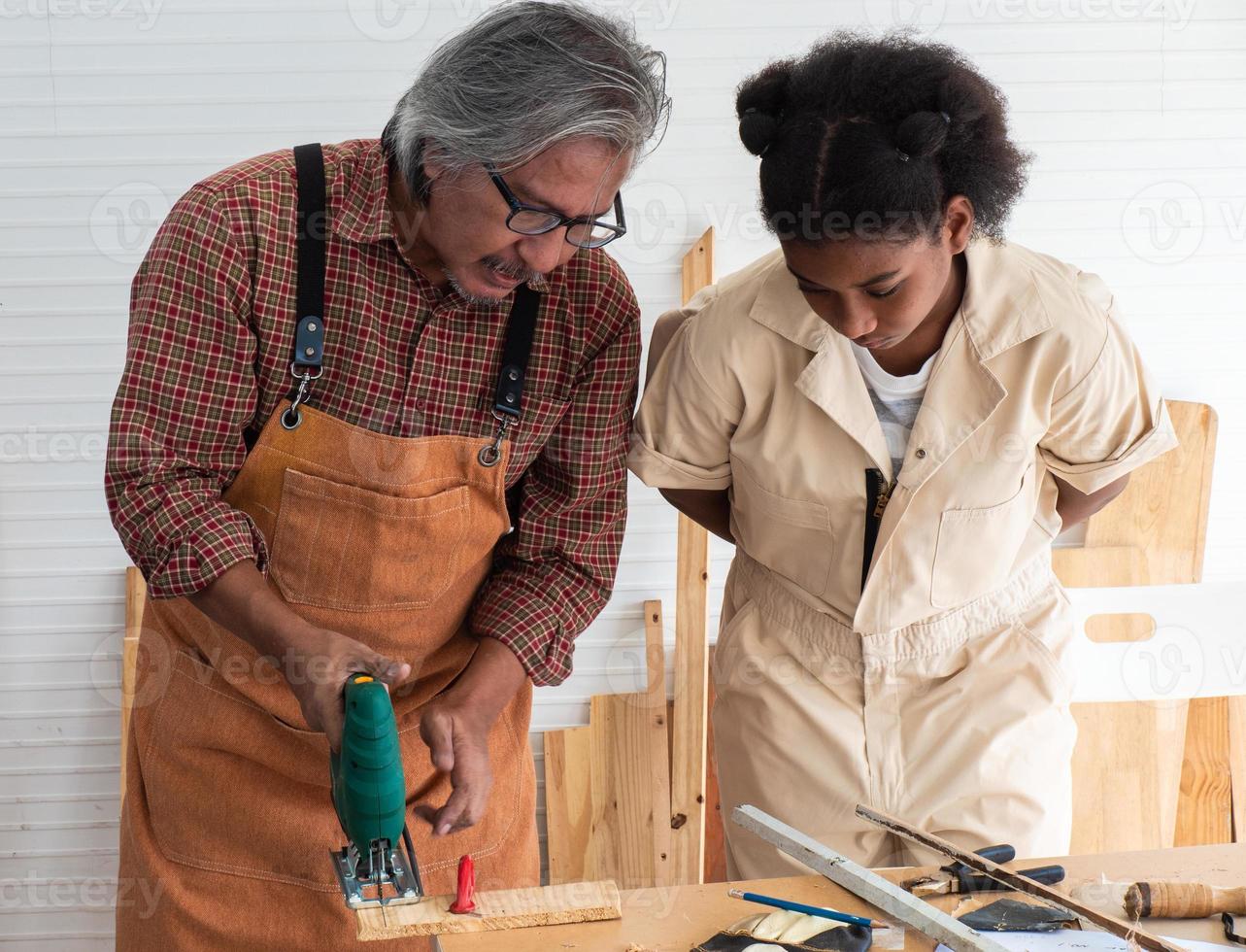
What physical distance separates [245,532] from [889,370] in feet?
3.41

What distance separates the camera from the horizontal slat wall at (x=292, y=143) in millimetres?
2924

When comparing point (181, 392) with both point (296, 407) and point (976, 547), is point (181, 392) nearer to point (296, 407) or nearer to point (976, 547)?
point (296, 407)

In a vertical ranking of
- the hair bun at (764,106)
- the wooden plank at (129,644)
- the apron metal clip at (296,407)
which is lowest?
the wooden plank at (129,644)

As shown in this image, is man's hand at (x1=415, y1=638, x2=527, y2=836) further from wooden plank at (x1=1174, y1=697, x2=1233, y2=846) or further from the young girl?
wooden plank at (x1=1174, y1=697, x2=1233, y2=846)

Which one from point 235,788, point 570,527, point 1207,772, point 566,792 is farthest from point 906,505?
point 1207,772

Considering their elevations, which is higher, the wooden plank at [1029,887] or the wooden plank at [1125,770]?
the wooden plank at [1029,887]

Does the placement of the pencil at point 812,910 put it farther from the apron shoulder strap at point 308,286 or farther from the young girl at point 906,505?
the apron shoulder strap at point 308,286

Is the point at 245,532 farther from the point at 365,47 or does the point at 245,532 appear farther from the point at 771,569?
the point at 365,47

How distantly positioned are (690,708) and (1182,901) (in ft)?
5.94

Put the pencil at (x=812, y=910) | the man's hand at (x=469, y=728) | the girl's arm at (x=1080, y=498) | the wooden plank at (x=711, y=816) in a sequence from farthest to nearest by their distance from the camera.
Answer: the wooden plank at (x=711, y=816) → the girl's arm at (x=1080, y=498) → the man's hand at (x=469, y=728) → the pencil at (x=812, y=910)

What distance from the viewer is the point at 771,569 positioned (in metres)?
2.06

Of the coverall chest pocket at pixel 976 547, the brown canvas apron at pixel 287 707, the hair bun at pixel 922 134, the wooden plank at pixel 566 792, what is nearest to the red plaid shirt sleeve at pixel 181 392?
the brown canvas apron at pixel 287 707

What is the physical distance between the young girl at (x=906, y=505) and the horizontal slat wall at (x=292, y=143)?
1180 mm

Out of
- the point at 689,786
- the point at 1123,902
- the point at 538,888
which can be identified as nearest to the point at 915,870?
the point at 1123,902
